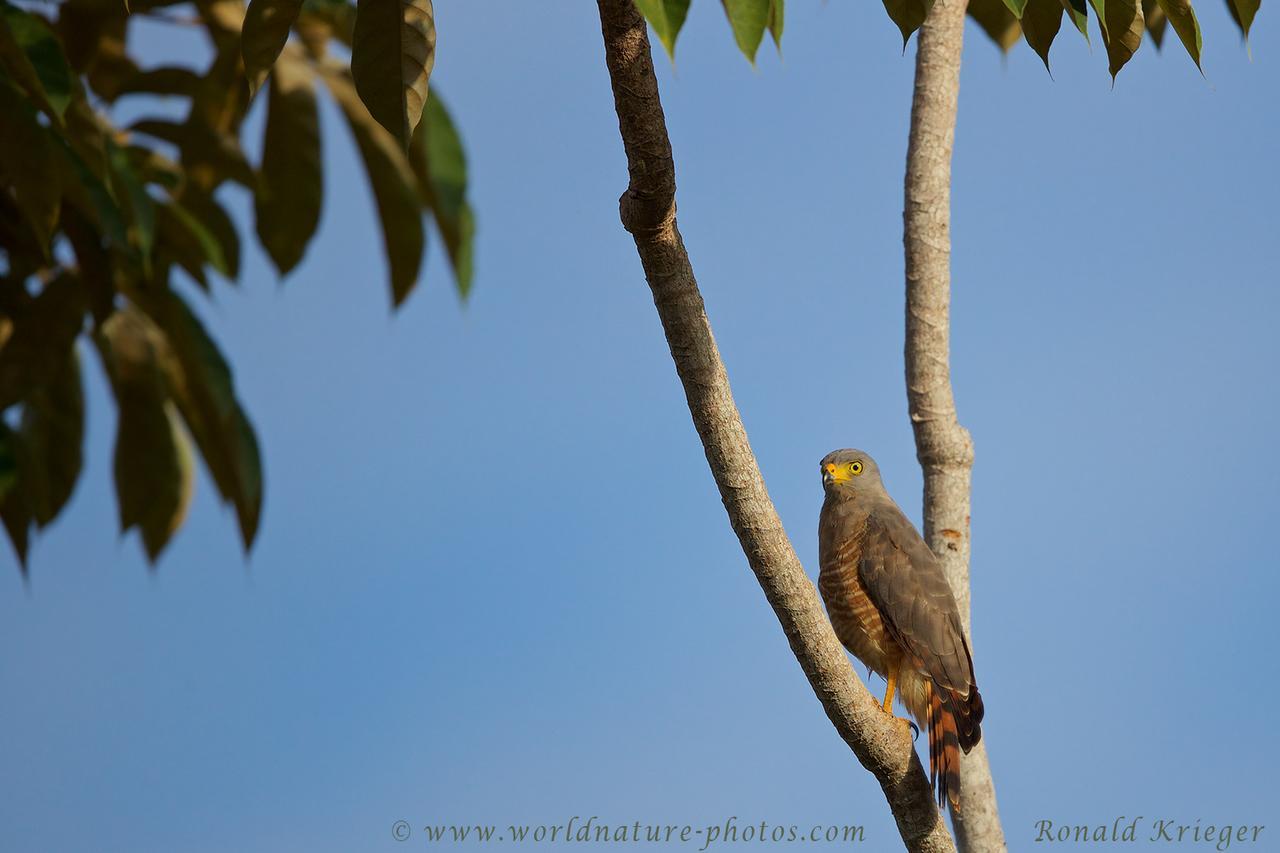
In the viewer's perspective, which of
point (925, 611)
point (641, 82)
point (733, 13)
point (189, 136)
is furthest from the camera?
point (189, 136)

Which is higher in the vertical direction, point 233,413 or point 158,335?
point 158,335

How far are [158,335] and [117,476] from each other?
21.8 inches

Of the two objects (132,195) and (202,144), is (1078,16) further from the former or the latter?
(202,144)

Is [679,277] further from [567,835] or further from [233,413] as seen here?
[567,835]

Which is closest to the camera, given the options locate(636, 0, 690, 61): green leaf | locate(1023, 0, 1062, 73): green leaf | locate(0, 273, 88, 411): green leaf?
locate(636, 0, 690, 61): green leaf

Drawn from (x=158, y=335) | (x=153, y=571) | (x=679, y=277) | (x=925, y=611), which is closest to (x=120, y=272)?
(x=158, y=335)

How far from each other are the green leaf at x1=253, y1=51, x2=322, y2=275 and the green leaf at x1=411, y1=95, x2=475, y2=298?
1.29 feet

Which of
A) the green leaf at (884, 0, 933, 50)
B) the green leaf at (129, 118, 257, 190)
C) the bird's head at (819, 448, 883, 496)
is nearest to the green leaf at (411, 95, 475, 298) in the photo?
the green leaf at (129, 118, 257, 190)

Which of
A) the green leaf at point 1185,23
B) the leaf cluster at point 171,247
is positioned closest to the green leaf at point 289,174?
the leaf cluster at point 171,247

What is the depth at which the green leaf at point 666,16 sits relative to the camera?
207 cm

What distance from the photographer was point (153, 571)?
4430 mm

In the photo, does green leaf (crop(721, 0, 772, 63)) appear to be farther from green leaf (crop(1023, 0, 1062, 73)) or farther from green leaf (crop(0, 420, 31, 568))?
green leaf (crop(0, 420, 31, 568))

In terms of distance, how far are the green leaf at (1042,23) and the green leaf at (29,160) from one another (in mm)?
2469

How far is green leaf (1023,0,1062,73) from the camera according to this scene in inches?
113
